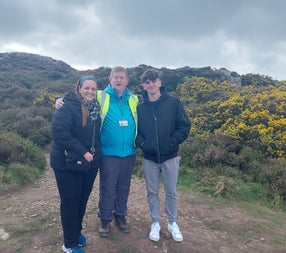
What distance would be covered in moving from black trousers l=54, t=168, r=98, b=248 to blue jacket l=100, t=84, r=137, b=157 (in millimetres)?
383

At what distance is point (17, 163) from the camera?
720 cm

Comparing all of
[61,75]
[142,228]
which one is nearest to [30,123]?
[142,228]

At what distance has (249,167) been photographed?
743 centimetres

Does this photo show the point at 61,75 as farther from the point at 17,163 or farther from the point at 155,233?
the point at 155,233

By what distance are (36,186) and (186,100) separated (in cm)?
988

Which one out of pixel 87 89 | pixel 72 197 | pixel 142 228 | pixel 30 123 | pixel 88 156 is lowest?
pixel 142 228

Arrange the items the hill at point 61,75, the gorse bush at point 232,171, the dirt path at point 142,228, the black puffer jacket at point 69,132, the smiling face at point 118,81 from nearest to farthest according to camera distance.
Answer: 1. the black puffer jacket at point 69,132
2. the smiling face at point 118,81
3. the dirt path at point 142,228
4. the gorse bush at point 232,171
5. the hill at point 61,75

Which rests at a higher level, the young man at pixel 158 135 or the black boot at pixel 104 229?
the young man at pixel 158 135

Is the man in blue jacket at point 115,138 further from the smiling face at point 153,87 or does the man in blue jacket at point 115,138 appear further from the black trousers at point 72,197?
the black trousers at point 72,197

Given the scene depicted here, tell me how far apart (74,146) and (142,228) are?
1.89 m

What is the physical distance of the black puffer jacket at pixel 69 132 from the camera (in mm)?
3373

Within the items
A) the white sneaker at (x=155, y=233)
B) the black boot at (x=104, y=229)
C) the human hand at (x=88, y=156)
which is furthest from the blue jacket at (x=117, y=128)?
the white sneaker at (x=155, y=233)

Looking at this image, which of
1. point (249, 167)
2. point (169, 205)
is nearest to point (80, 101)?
point (169, 205)

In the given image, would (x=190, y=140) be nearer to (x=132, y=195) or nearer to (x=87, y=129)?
(x=132, y=195)
